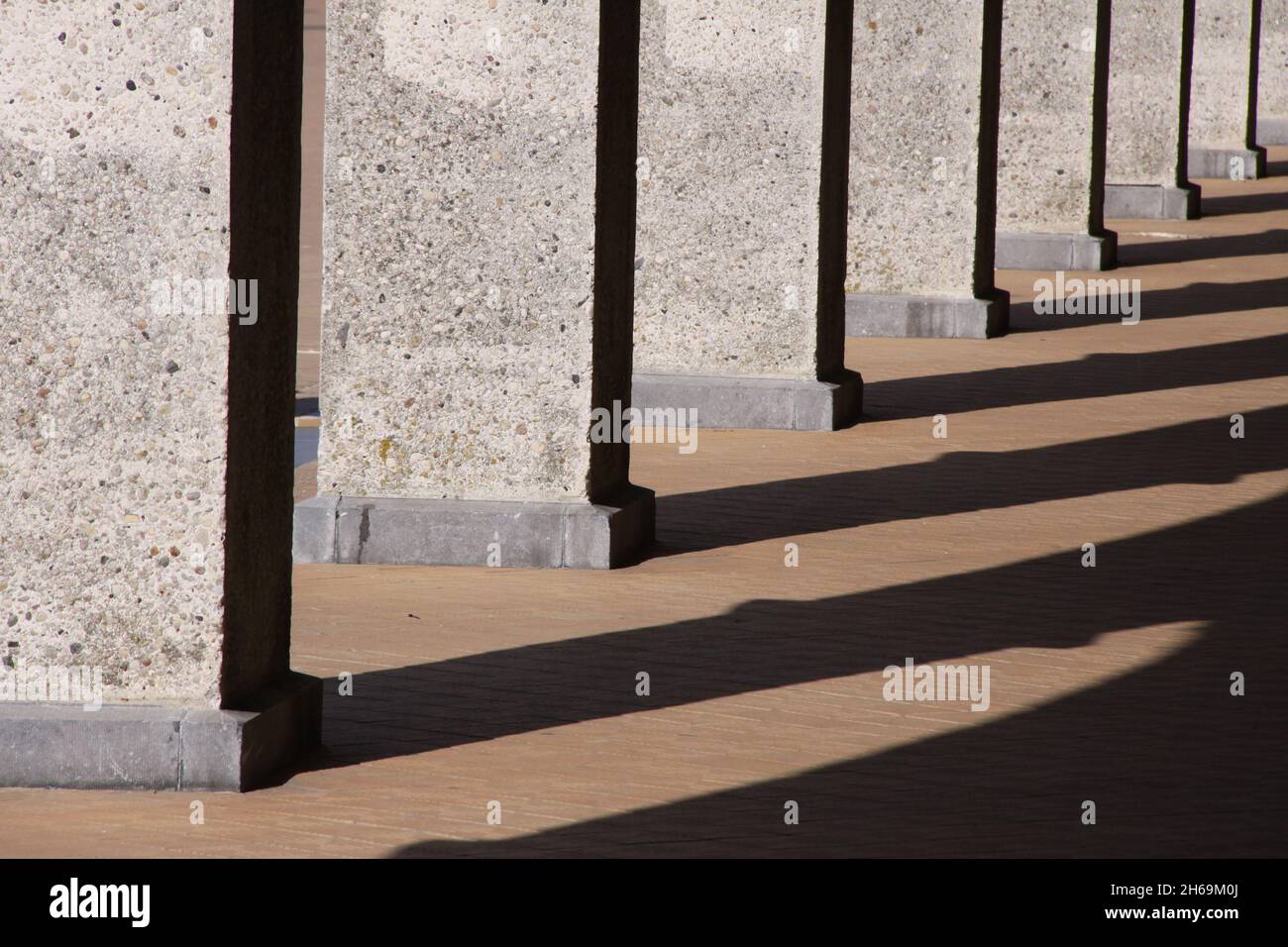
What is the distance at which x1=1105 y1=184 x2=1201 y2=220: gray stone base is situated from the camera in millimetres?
25922

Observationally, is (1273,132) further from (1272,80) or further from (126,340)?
(126,340)

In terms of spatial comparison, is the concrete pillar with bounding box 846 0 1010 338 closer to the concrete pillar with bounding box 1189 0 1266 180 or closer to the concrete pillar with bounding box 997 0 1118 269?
the concrete pillar with bounding box 997 0 1118 269

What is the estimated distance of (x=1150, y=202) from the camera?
85.4 feet

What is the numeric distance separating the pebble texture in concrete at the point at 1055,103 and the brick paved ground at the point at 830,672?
7.75 meters

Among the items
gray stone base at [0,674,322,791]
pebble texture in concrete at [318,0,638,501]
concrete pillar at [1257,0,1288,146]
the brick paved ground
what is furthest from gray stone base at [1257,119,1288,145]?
gray stone base at [0,674,322,791]

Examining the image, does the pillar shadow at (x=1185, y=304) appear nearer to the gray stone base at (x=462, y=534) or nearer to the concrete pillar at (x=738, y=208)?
the concrete pillar at (x=738, y=208)

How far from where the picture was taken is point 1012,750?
21.2 feet

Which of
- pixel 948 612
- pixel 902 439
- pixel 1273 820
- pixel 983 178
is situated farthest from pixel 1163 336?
pixel 1273 820

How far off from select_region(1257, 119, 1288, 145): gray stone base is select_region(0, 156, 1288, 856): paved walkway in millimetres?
22793

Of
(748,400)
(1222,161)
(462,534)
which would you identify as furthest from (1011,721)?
(1222,161)

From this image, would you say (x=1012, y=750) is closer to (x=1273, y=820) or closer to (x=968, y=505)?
(x=1273, y=820)

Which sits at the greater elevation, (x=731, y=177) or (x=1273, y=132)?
(x=1273, y=132)

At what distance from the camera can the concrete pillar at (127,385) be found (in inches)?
228

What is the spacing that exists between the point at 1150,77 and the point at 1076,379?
10.2 m
